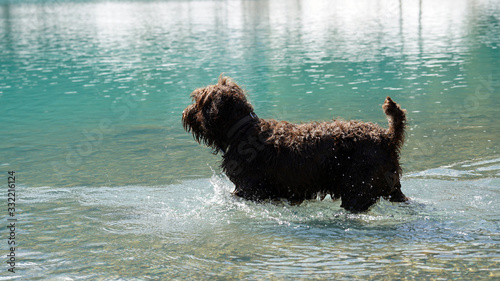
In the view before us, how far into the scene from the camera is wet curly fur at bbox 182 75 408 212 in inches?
236

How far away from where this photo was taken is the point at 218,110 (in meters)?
6.40

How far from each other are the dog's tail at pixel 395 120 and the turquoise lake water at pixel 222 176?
0.89 meters

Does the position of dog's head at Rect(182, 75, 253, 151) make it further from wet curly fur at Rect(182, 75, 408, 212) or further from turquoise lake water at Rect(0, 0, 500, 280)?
turquoise lake water at Rect(0, 0, 500, 280)

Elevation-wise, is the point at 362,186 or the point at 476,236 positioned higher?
the point at 362,186

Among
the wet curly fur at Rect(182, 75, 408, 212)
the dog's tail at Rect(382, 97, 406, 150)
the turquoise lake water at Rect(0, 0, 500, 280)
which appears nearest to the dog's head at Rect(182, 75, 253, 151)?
the wet curly fur at Rect(182, 75, 408, 212)

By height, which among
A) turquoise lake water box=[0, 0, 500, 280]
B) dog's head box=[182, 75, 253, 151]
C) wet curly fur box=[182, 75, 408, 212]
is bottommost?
turquoise lake water box=[0, 0, 500, 280]

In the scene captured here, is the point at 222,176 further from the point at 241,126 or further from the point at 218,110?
the point at 218,110

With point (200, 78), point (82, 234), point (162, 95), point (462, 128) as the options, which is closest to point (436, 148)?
point (462, 128)

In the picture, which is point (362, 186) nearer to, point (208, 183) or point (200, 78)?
point (208, 183)

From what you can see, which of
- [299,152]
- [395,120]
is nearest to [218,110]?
[299,152]

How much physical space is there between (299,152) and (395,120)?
107cm

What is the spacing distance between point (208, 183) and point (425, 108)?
6627 mm

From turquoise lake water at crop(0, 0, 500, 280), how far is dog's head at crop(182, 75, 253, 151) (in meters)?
0.96

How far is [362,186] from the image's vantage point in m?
6.05
